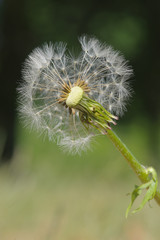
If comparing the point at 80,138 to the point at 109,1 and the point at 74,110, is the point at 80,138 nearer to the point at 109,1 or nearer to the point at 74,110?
the point at 74,110

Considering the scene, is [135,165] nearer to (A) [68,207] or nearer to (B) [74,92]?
(B) [74,92]

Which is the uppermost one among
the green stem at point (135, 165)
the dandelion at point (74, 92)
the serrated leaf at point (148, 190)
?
the dandelion at point (74, 92)

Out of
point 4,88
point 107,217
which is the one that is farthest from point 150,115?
point 107,217

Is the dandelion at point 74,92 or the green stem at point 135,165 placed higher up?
the dandelion at point 74,92

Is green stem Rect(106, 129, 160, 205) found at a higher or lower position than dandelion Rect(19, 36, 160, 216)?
lower

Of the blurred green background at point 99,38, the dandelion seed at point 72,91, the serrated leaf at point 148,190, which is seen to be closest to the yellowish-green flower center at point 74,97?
the dandelion seed at point 72,91

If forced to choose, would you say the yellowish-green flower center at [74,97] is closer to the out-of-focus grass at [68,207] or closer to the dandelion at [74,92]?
the dandelion at [74,92]

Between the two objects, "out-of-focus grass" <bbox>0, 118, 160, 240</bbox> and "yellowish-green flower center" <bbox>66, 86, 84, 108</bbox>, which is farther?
"out-of-focus grass" <bbox>0, 118, 160, 240</bbox>

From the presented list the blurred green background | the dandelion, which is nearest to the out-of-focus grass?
the dandelion

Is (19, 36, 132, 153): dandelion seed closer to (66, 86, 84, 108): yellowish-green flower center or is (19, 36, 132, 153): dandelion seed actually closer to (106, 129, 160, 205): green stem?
(66, 86, 84, 108): yellowish-green flower center

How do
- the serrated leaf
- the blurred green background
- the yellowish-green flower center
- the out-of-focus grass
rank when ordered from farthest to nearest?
the blurred green background → the out-of-focus grass → the yellowish-green flower center → the serrated leaf
